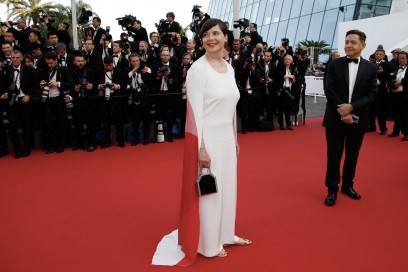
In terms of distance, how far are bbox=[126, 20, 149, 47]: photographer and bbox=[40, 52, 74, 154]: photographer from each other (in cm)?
278

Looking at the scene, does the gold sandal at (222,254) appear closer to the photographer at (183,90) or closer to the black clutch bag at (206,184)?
the black clutch bag at (206,184)

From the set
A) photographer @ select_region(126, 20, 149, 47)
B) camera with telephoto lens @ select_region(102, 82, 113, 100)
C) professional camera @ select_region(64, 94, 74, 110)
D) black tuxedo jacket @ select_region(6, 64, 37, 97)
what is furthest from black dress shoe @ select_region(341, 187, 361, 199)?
photographer @ select_region(126, 20, 149, 47)

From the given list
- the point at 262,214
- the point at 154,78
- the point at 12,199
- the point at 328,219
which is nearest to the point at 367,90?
the point at 328,219

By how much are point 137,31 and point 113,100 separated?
8.93 feet

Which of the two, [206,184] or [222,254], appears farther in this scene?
Result: [222,254]

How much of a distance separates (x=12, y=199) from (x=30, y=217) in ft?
2.32

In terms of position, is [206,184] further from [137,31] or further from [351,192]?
[137,31]

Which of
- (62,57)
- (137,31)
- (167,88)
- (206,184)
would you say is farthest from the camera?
(137,31)

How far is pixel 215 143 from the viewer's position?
269 centimetres

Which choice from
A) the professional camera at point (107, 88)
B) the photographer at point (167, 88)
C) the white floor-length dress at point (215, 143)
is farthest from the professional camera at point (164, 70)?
the white floor-length dress at point (215, 143)

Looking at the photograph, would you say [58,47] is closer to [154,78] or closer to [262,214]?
[154,78]

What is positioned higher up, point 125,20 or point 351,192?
point 125,20

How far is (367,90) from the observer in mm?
3826

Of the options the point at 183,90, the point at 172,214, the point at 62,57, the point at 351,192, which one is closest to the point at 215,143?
the point at 172,214
